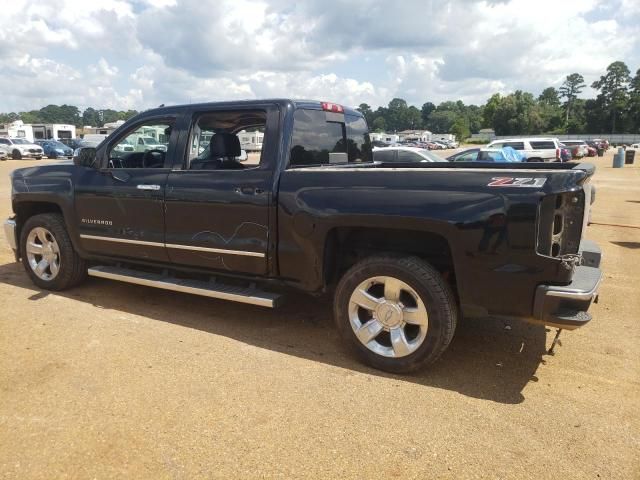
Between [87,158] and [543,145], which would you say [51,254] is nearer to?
[87,158]

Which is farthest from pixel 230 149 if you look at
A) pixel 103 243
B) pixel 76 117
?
pixel 76 117

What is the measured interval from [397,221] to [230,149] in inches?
75.0

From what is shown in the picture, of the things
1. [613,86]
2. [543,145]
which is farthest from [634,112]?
[543,145]

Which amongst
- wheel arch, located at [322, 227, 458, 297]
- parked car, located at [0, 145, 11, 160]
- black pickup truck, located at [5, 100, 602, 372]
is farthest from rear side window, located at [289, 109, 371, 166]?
parked car, located at [0, 145, 11, 160]

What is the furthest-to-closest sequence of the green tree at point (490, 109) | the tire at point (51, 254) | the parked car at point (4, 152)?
the green tree at point (490, 109), the parked car at point (4, 152), the tire at point (51, 254)

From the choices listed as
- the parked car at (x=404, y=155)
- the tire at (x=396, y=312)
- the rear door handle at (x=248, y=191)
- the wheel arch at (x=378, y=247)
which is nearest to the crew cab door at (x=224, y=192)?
the rear door handle at (x=248, y=191)

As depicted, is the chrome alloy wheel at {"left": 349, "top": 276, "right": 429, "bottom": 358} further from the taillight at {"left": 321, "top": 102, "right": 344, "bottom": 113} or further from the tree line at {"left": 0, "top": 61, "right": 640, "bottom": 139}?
the tree line at {"left": 0, "top": 61, "right": 640, "bottom": 139}

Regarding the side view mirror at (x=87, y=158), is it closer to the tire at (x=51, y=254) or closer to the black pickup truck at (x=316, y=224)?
the black pickup truck at (x=316, y=224)

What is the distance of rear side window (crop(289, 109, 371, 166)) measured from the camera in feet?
14.0

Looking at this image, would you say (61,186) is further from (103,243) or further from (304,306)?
(304,306)

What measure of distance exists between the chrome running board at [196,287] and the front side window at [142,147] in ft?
3.31

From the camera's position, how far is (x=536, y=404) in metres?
3.25

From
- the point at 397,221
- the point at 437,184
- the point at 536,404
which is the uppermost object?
the point at 437,184

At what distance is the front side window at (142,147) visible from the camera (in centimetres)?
490
